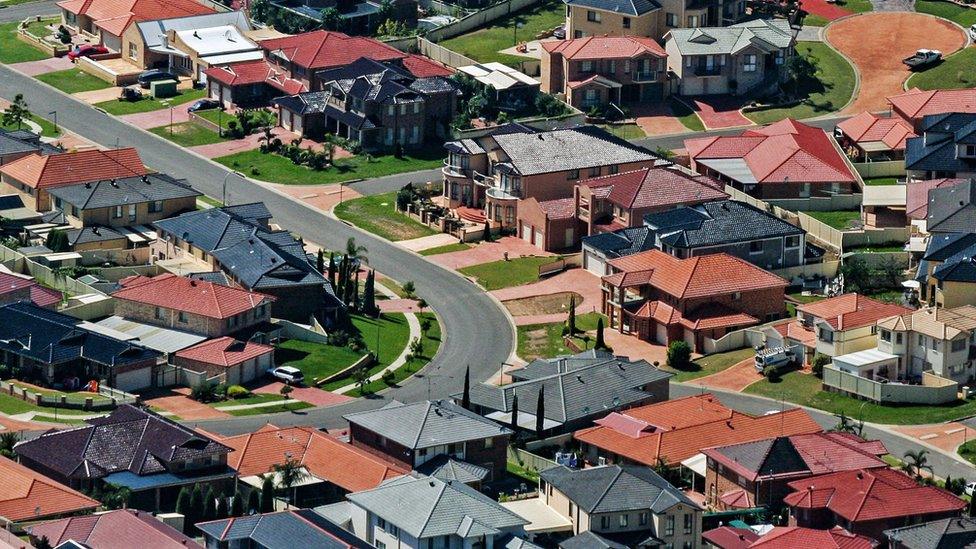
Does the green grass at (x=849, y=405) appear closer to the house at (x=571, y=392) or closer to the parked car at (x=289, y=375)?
the house at (x=571, y=392)

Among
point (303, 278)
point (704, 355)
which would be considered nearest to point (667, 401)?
point (704, 355)

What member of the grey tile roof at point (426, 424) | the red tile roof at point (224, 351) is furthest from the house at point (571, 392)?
the red tile roof at point (224, 351)

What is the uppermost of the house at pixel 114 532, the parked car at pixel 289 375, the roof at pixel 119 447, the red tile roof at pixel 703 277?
the house at pixel 114 532

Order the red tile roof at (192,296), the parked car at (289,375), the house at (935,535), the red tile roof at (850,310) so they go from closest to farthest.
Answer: the house at (935,535) → the parked car at (289,375) → the red tile roof at (850,310) → the red tile roof at (192,296)

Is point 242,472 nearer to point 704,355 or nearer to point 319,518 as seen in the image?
point 319,518

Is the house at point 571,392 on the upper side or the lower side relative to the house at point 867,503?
lower

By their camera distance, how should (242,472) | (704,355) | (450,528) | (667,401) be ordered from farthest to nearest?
(704,355) → (667,401) → (242,472) → (450,528)

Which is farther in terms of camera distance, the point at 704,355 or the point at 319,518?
the point at 704,355
